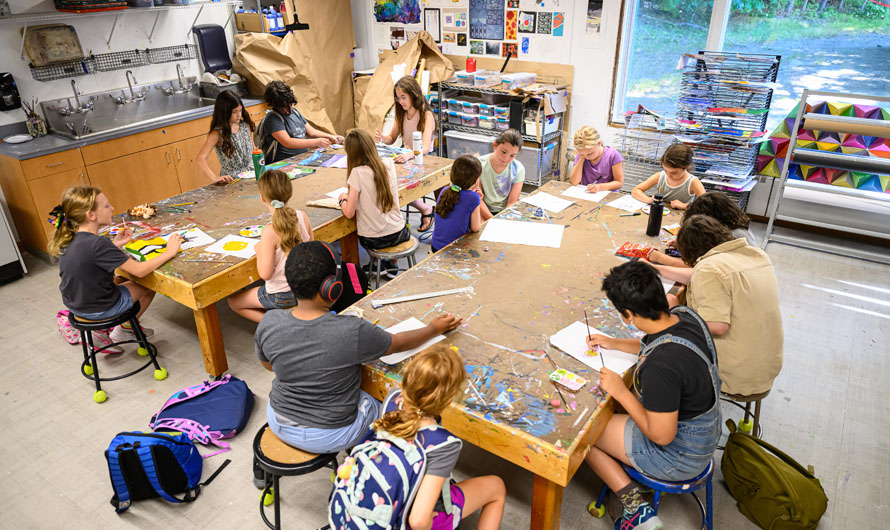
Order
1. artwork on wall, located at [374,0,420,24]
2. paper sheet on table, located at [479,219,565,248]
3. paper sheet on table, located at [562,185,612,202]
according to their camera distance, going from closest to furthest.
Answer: paper sheet on table, located at [479,219,565,248]
paper sheet on table, located at [562,185,612,202]
artwork on wall, located at [374,0,420,24]

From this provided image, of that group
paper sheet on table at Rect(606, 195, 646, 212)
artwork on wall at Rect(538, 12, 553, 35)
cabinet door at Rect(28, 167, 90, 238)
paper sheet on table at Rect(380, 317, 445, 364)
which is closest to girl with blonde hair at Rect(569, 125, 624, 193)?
paper sheet on table at Rect(606, 195, 646, 212)

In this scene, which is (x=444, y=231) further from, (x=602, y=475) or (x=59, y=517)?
(x=59, y=517)

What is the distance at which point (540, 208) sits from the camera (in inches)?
135

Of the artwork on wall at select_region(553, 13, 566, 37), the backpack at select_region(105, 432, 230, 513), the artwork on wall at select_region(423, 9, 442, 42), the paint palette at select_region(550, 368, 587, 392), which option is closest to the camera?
the paint palette at select_region(550, 368, 587, 392)

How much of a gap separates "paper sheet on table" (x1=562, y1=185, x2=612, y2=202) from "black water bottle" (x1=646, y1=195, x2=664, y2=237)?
562 mm

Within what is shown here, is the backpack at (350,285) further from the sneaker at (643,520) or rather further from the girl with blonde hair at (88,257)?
the sneaker at (643,520)

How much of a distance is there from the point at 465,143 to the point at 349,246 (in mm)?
2630

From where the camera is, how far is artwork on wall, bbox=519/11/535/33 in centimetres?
562

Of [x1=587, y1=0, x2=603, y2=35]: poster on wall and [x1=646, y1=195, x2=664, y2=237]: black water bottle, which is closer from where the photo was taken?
[x1=646, y1=195, x2=664, y2=237]: black water bottle

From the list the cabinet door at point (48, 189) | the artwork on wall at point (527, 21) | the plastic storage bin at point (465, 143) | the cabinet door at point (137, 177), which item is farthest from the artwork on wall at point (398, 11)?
the cabinet door at point (48, 189)

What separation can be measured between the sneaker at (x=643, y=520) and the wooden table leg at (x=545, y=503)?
1.04 feet

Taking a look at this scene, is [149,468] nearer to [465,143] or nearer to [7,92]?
[7,92]

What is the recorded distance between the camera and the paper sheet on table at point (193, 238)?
301 cm

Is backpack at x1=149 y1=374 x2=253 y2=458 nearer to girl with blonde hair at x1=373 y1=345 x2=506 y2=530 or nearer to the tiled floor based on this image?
the tiled floor
